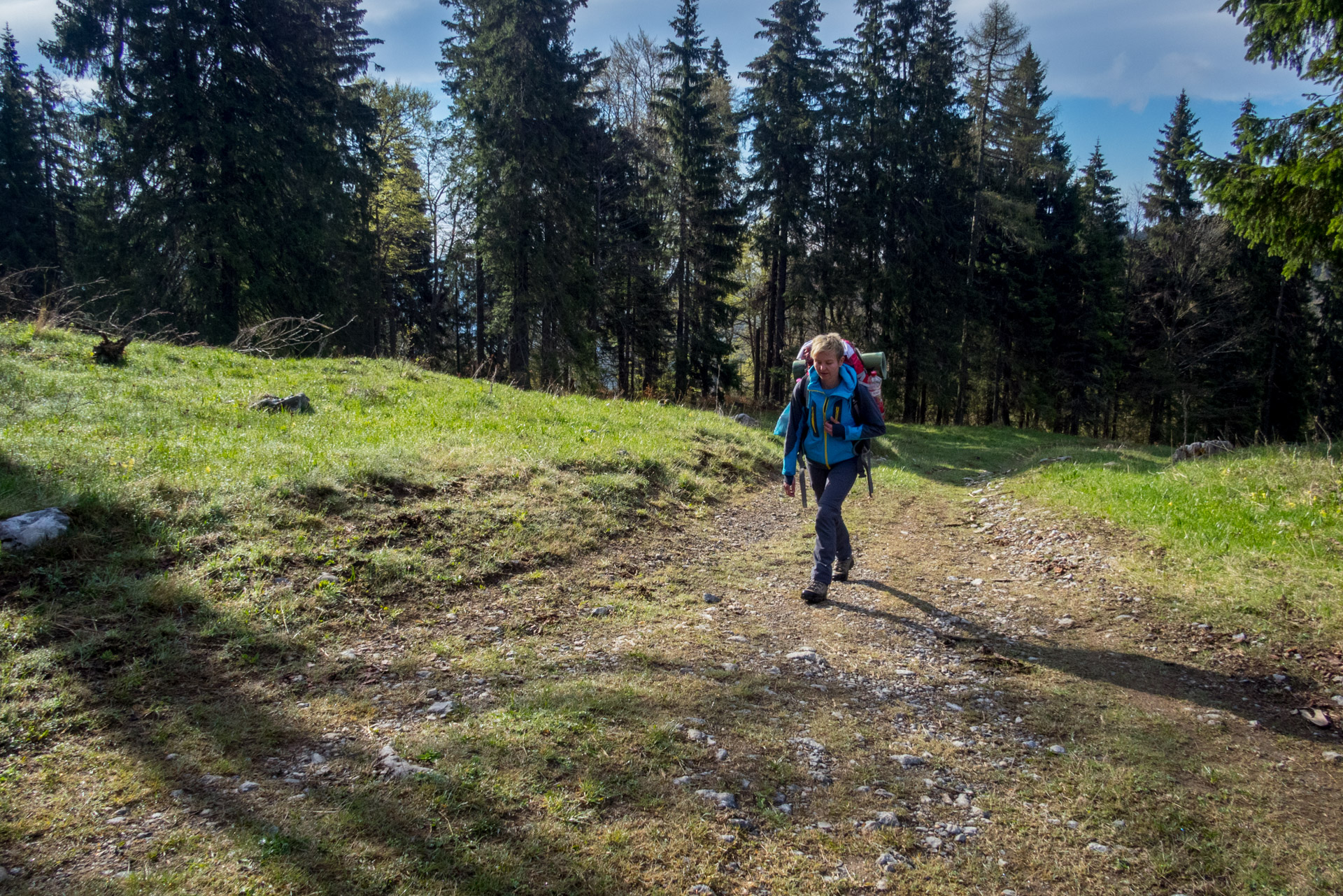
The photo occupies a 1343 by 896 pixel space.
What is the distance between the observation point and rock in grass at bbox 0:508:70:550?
405 centimetres

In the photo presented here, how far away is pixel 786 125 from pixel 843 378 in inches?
887

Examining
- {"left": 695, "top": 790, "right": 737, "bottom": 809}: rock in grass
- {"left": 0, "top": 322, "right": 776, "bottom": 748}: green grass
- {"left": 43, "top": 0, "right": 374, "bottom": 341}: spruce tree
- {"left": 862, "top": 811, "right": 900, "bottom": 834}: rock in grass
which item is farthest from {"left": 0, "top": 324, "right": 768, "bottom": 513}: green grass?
{"left": 43, "top": 0, "right": 374, "bottom": 341}: spruce tree

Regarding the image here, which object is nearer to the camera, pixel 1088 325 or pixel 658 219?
pixel 658 219

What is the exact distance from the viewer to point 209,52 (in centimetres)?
1895

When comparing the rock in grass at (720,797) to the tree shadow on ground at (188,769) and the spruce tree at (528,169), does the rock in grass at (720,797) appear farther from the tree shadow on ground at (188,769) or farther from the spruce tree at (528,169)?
the spruce tree at (528,169)

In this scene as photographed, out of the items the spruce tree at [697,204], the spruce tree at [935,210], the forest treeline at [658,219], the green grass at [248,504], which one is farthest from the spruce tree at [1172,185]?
the green grass at [248,504]

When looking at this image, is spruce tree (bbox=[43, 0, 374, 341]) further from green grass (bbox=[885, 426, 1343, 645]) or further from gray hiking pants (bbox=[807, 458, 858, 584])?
green grass (bbox=[885, 426, 1343, 645])

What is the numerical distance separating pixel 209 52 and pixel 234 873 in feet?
82.5

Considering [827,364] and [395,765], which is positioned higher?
[827,364]

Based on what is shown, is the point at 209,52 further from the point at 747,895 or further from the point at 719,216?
the point at 747,895

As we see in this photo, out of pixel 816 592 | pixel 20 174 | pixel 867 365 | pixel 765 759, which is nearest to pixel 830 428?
pixel 867 365

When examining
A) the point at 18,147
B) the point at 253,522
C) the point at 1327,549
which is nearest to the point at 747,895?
the point at 253,522

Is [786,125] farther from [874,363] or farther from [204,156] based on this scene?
[874,363]

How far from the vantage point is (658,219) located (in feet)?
86.3
